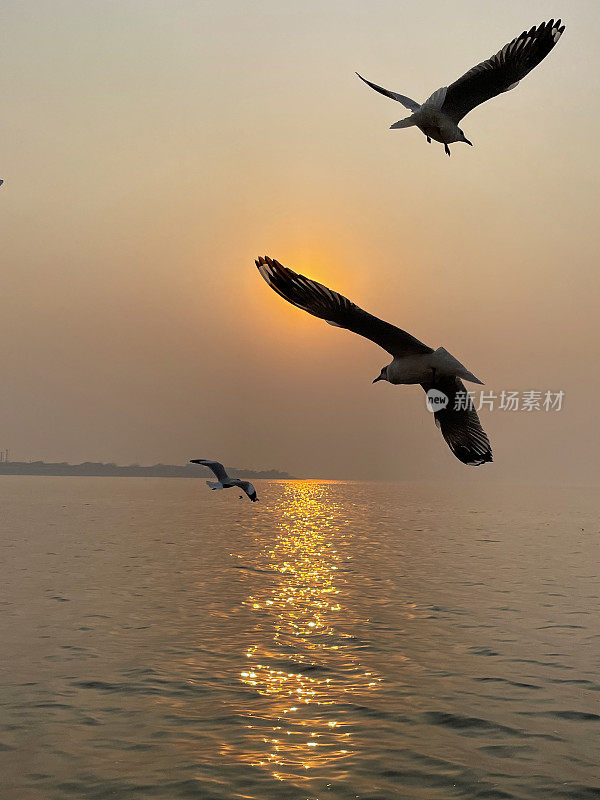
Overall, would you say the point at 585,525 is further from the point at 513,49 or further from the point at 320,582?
the point at 513,49

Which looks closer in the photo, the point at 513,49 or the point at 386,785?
the point at 513,49

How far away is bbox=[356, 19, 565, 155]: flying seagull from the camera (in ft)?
35.9

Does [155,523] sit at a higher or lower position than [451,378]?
lower

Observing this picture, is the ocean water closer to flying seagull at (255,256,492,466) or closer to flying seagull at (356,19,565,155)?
flying seagull at (255,256,492,466)

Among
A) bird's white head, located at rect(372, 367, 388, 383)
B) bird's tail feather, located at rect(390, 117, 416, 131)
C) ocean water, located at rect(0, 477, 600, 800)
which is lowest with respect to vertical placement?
ocean water, located at rect(0, 477, 600, 800)

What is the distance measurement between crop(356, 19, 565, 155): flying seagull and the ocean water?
11.3 m

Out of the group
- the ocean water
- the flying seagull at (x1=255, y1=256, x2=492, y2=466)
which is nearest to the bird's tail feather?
the flying seagull at (x1=255, y1=256, x2=492, y2=466)

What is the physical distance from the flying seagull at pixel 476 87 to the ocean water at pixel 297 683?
11256 millimetres

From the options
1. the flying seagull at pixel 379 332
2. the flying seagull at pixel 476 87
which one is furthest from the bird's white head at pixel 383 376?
the flying seagull at pixel 476 87

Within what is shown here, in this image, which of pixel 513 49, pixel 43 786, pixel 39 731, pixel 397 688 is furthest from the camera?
pixel 397 688

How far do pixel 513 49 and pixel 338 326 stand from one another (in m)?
5.38

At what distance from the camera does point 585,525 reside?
346 feet

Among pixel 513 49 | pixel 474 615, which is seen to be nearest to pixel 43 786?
pixel 513 49

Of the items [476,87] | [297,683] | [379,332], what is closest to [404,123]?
[476,87]
